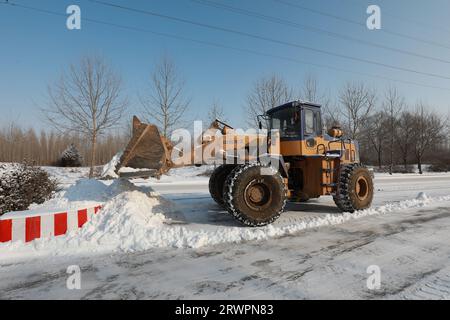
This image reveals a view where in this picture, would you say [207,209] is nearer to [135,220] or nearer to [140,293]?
[135,220]

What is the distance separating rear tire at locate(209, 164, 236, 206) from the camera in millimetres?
8672

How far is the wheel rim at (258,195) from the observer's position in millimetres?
6301

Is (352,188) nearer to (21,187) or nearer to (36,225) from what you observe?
(36,225)

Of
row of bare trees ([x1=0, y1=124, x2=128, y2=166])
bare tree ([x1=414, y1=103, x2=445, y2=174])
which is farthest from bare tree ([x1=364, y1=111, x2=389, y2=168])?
row of bare trees ([x1=0, y1=124, x2=128, y2=166])

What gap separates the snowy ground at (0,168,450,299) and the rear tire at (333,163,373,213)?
97 centimetres

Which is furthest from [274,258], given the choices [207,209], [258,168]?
[207,209]

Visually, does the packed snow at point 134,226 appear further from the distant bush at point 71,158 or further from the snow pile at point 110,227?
the distant bush at point 71,158

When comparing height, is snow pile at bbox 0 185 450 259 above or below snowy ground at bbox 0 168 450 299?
above

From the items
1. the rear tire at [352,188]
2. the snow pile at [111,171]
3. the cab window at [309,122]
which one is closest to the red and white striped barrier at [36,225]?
the snow pile at [111,171]

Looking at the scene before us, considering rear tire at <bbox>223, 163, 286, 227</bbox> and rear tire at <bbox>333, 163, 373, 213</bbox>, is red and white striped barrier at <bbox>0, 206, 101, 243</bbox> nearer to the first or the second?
rear tire at <bbox>223, 163, 286, 227</bbox>

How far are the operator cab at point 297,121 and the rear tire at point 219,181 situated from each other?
1853 mm

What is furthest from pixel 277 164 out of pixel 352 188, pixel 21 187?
Answer: pixel 21 187
